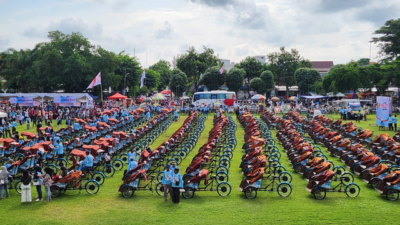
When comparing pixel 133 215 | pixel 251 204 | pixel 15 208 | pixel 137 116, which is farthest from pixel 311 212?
pixel 137 116

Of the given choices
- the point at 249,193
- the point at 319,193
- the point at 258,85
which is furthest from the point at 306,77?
the point at 249,193

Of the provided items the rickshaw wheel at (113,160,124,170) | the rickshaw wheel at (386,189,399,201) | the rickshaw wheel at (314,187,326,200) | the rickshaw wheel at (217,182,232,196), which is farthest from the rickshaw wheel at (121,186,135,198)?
the rickshaw wheel at (386,189,399,201)

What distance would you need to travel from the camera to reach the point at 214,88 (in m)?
62.3

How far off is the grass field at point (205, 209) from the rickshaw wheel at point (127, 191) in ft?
0.64

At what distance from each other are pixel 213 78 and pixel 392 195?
167ft

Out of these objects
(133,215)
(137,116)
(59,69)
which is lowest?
(133,215)

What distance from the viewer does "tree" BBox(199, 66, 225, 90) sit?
61.2 metres

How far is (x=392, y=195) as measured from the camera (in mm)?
11125

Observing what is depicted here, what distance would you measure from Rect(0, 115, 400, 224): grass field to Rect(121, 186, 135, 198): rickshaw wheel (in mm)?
196

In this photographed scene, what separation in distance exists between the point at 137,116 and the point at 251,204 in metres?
20.4

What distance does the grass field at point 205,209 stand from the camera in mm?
9641

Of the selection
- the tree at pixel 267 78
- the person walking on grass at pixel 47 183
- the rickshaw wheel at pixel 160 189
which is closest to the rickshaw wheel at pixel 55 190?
the person walking on grass at pixel 47 183

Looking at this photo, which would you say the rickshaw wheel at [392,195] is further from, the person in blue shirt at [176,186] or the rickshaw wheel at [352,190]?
the person in blue shirt at [176,186]

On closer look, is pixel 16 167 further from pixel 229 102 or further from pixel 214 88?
pixel 214 88
